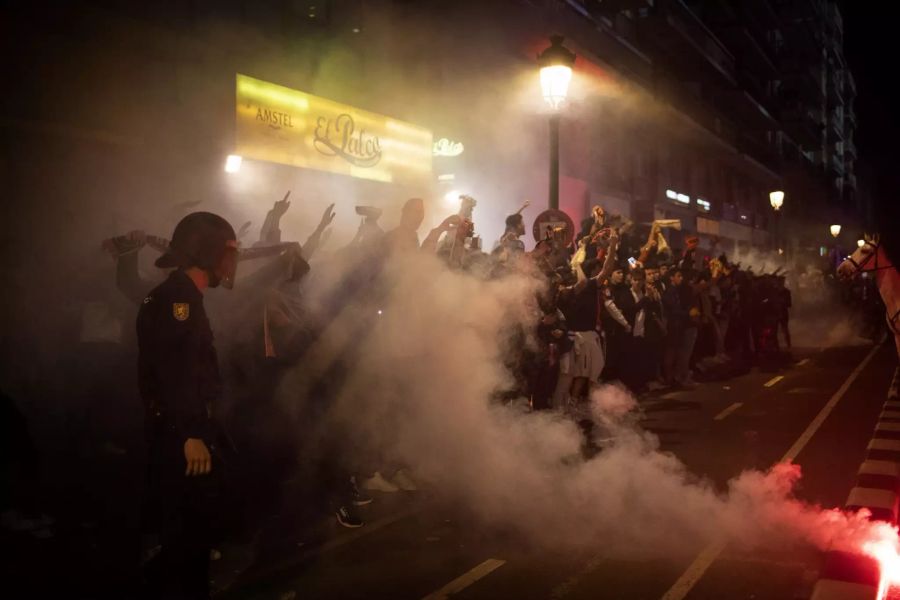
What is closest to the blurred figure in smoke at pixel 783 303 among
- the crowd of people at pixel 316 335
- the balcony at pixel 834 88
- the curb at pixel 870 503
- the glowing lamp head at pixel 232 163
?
the curb at pixel 870 503

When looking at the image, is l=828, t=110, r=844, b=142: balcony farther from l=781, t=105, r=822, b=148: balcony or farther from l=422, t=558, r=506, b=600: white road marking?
l=422, t=558, r=506, b=600: white road marking

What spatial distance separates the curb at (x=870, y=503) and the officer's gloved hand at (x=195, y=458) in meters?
2.61

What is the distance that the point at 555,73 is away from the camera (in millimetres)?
8648

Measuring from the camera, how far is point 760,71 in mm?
39312

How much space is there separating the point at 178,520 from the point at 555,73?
6.86m

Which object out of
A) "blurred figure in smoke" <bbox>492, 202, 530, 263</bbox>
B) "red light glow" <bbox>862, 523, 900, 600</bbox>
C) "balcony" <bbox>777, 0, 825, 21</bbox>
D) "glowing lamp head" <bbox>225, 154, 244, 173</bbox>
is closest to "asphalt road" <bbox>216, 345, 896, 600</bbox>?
"red light glow" <bbox>862, 523, 900, 600</bbox>

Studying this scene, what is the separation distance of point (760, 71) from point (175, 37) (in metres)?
36.7

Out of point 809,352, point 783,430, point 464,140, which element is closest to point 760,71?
point 809,352

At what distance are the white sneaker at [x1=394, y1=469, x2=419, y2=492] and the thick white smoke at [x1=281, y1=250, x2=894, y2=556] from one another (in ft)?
0.27

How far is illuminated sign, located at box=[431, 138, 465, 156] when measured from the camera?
11.6 m

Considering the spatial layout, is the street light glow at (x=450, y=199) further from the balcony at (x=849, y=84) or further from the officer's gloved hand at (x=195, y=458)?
the balcony at (x=849, y=84)

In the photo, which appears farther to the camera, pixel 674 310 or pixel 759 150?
pixel 759 150

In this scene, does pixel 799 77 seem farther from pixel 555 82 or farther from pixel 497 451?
pixel 497 451

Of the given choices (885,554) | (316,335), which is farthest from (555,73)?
(885,554)
